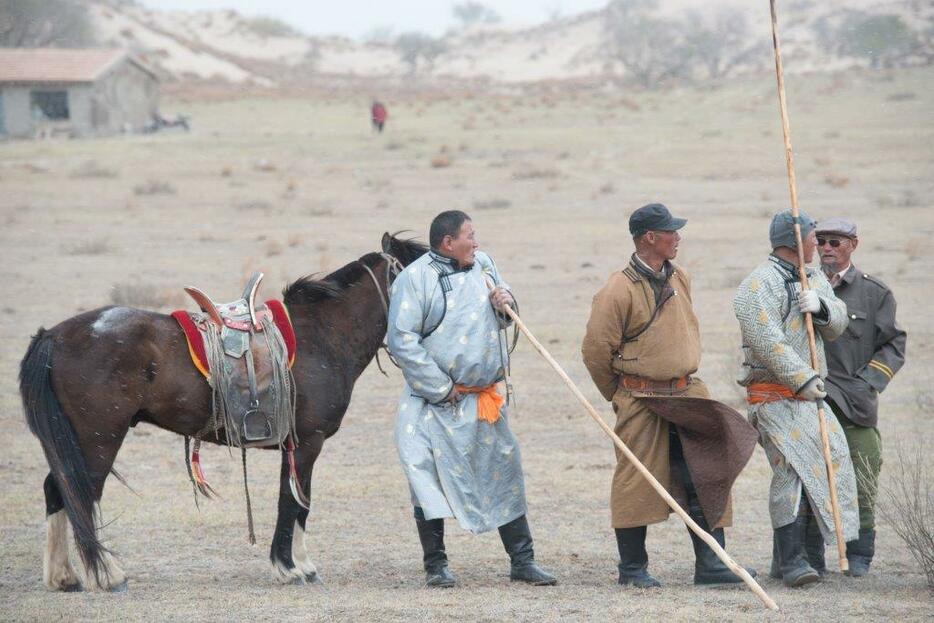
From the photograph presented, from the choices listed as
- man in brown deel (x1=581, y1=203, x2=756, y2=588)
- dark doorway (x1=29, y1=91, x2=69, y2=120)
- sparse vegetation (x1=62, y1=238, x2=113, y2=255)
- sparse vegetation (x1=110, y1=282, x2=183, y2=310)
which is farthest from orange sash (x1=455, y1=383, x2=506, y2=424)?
dark doorway (x1=29, y1=91, x2=69, y2=120)

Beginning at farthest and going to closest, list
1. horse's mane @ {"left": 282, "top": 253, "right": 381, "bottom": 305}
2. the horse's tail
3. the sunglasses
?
horse's mane @ {"left": 282, "top": 253, "right": 381, "bottom": 305}
the sunglasses
the horse's tail

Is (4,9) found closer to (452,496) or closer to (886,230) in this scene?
(886,230)

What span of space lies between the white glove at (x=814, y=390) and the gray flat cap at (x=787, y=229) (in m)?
0.69

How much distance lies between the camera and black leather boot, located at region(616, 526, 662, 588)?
20.7 ft

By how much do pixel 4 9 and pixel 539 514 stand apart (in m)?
39.5

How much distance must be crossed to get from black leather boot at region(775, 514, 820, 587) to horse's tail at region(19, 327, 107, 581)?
3378mm

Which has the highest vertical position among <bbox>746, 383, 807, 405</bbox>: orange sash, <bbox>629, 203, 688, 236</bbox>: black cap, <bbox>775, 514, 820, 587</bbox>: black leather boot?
<bbox>629, 203, 688, 236</bbox>: black cap

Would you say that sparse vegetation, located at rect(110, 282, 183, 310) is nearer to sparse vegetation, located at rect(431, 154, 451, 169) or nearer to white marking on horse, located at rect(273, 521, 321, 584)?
white marking on horse, located at rect(273, 521, 321, 584)

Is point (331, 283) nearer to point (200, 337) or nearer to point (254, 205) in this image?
point (200, 337)

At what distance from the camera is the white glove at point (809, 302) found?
6148mm

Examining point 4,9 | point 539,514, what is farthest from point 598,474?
point 4,9

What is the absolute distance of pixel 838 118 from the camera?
35656 millimetres

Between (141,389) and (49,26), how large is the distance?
61989 mm

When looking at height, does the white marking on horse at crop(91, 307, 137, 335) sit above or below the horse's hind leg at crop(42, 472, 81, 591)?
above
